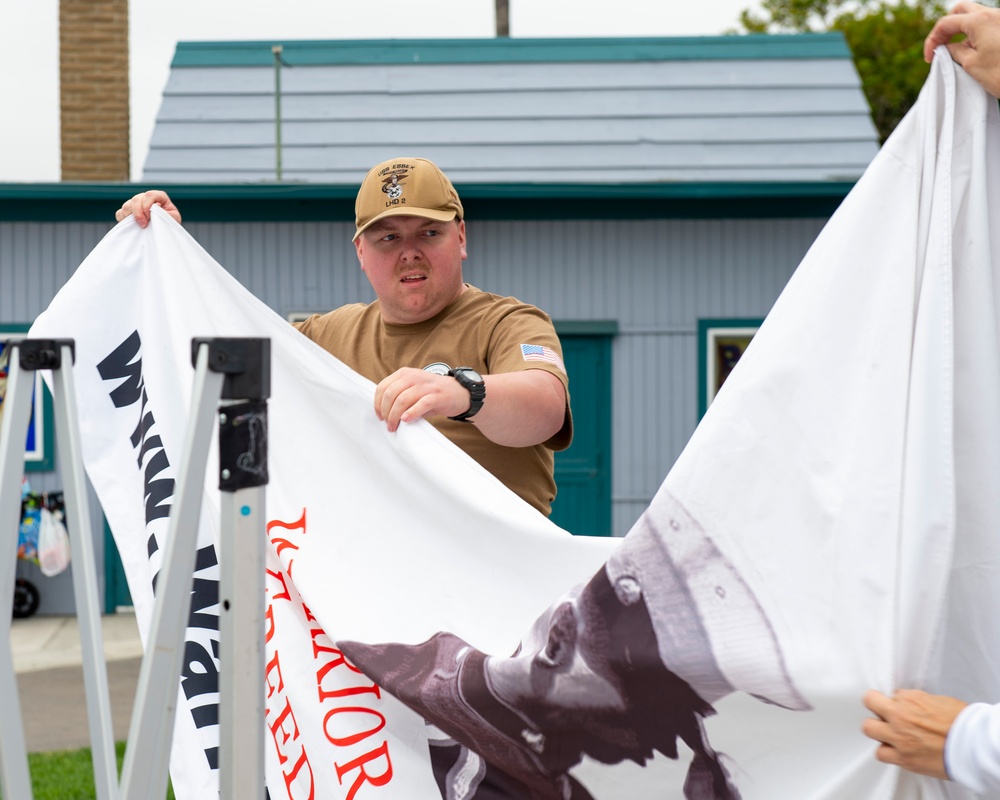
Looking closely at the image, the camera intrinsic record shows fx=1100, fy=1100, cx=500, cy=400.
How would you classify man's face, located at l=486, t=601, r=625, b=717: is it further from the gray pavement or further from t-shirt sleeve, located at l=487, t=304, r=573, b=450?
the gray pavement

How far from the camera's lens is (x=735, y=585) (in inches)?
79.8

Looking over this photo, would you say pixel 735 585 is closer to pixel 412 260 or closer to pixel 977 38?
pixel 977 38

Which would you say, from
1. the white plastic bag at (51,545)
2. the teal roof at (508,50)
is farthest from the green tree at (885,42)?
the white plastic bag at (51,545)

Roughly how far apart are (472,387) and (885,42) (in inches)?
Answer: 1242

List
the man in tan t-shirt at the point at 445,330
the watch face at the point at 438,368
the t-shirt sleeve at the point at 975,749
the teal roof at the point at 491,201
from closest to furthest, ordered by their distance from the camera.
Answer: the t-shirt sleeve at the point at 975,749 < the man in tan t-shirt at the point at 445,330 < the watch face at the point at 438,368 < the teal roof at the point at 491,201

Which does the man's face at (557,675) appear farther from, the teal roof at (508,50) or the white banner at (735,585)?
the teal roof at (508,50)

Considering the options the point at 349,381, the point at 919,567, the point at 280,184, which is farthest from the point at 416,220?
the point at 280,184

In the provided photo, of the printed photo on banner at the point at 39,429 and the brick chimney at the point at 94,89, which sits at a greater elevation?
Answer: the brick chimney at the point at 94,89

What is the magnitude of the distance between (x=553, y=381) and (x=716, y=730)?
1.05 metres

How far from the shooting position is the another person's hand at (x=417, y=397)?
2.58 metres

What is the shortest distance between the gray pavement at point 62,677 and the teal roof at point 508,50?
21.8 ft

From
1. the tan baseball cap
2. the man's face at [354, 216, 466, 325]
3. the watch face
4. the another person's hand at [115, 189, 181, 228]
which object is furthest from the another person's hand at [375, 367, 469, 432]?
the another person's hand at [115, 189, 181, 228]

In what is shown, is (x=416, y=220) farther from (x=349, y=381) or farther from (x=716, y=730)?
(x=716, y=730)

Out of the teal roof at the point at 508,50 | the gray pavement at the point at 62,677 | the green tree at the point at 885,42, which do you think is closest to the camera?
the gray pavement at the point at 62,677
